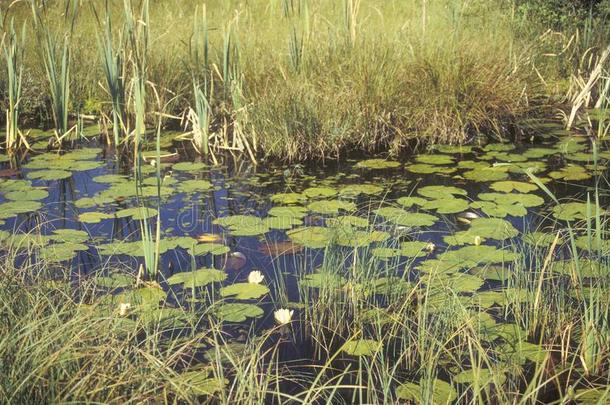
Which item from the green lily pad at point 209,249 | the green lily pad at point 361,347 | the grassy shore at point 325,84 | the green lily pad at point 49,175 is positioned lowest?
the green lily pad at point 361,347

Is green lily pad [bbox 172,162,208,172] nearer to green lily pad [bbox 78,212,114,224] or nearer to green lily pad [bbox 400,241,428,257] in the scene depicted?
green lily pad [bbox 78,212,114,224]

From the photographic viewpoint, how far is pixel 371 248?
3.87 m

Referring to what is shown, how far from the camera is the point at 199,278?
352 centimetres

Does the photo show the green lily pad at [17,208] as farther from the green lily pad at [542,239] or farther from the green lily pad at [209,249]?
the green lily pad at [542,239]

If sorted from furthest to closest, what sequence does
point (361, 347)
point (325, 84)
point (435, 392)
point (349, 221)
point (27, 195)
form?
point (325, 84), point (27, 195), point (349, 221), point (361, 347), point (435, 392)

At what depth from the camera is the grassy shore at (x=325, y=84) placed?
5453 millimetres

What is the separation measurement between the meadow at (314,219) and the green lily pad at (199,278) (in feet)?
0.04

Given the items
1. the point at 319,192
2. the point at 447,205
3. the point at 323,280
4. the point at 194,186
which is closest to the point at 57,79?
the point at 194,186

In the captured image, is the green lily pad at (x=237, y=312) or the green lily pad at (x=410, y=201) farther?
the green lily pad at (x=410, y=201)

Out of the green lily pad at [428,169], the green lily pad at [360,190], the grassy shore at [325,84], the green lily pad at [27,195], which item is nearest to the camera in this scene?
the green lily pad at [27,195]

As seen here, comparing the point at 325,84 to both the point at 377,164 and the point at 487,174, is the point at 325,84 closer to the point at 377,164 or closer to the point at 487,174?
the point at 377,164

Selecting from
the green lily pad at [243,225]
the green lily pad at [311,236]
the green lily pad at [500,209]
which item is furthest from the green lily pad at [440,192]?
the green lily pad at [243,225]

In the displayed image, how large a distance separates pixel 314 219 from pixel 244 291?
3.23ft

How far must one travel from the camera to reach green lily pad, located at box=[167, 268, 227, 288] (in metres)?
3.47
